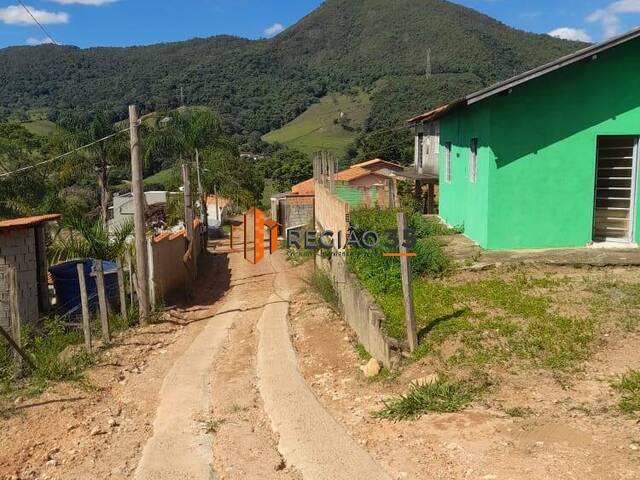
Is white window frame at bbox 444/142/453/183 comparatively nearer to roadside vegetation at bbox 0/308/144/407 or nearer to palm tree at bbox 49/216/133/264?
palm tree at bbox 49/216/133/264

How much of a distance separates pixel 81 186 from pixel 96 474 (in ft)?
127

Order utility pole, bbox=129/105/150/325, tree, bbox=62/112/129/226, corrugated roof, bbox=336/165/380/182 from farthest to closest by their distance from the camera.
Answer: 1. corrugated roof, bbox=336/165/380/182
2. tree, bbox=62/112/129/226
3. utility pole, bbox=129/105/150/325

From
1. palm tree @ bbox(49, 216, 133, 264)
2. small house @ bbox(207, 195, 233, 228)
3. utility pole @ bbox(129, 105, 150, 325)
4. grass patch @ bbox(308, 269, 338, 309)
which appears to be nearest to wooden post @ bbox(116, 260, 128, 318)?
utility pole @ bbox(129, 105, 150, 325)

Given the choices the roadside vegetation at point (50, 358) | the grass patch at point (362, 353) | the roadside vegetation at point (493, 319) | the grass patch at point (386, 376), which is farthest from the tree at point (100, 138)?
the grass patch at point (386, 376)

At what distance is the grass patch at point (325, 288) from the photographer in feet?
37.8

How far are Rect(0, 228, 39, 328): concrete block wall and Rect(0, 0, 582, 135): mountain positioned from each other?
56.6 meters

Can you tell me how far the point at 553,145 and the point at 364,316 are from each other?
→ 5556mm

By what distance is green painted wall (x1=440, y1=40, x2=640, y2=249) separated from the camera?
1137 centimetres

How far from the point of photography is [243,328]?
11.2 m

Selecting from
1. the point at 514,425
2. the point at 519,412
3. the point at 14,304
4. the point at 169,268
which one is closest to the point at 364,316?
the point at 519,412

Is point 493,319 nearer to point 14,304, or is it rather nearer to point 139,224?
point 14,304

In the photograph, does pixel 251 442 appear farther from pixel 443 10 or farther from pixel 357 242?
pixel 443 10

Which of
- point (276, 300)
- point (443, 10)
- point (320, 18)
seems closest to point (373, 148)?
point (276, 300)

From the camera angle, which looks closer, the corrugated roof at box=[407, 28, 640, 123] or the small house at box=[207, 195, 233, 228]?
the corrugated roof at box=[407, 28, 640, 123]
